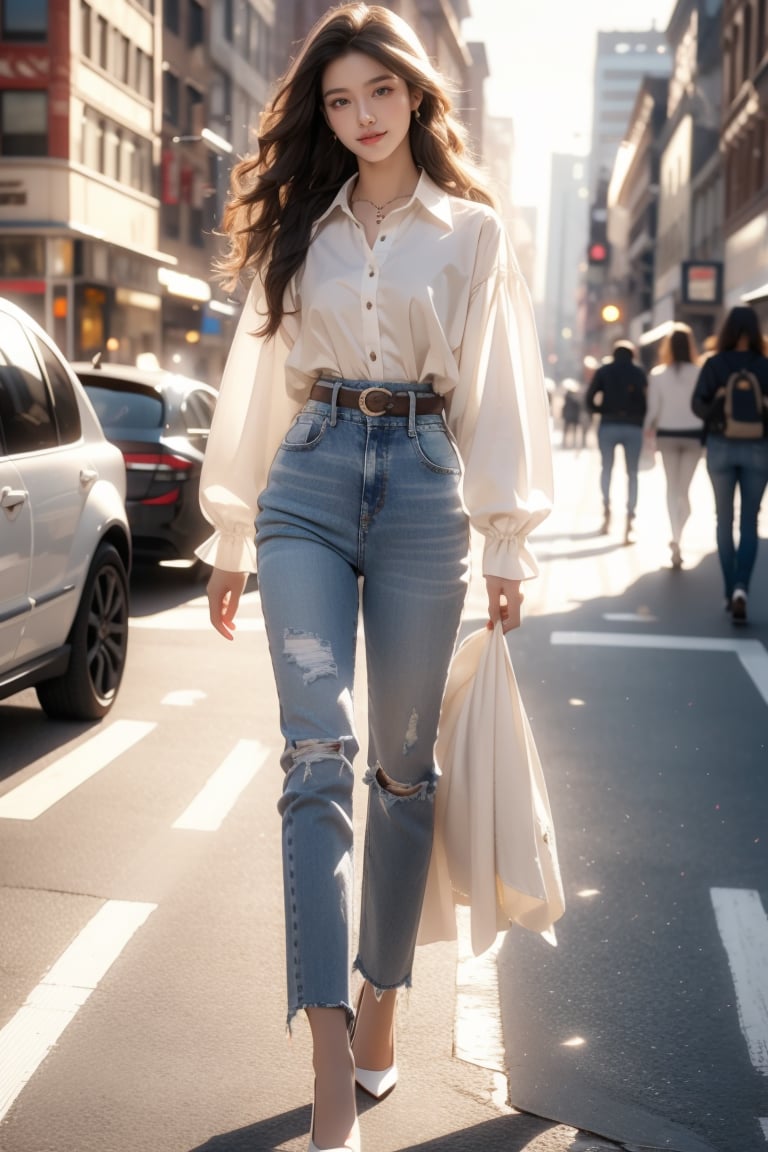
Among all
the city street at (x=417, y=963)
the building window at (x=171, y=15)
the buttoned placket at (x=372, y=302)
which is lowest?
the city street at (x=417, y=963)

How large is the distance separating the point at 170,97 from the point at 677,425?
132ft

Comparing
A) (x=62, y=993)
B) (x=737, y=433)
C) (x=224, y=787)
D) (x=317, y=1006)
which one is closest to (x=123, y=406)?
(x=737, y=433)

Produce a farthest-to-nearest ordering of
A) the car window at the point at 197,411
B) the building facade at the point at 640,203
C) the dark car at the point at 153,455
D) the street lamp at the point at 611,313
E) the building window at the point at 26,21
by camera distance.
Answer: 1. the building facade at the point at 640,203
2. the building window at the point at 26,21
3. the street lamp at the point at 611,313
4. the car window at the point at 197,411
5. the dark car at the point at 153,455

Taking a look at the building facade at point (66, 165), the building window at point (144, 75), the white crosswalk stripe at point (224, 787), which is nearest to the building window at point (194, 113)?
the building window at point (144, 75)

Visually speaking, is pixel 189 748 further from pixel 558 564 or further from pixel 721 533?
pixel 558 564

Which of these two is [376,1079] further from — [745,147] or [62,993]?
[745,147]

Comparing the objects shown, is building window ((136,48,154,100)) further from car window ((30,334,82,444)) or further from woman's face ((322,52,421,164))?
woman's face ((322,52,421,164))

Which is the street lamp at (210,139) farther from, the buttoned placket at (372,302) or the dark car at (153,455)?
the buttoned placket at (372,302)

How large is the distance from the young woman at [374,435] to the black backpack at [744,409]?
7150mm

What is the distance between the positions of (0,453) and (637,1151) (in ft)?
11.7

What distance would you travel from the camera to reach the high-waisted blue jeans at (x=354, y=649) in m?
2.85

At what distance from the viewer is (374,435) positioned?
10.0 ft

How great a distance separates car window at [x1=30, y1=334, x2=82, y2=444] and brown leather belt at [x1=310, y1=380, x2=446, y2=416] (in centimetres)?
351

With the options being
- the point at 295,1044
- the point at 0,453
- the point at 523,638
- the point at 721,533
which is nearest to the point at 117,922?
the point at 295,1044
